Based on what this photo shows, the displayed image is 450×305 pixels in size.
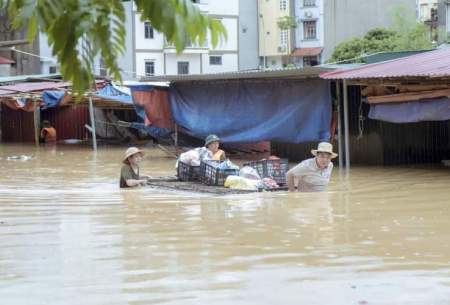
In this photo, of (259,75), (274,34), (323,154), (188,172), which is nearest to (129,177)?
(188,172)

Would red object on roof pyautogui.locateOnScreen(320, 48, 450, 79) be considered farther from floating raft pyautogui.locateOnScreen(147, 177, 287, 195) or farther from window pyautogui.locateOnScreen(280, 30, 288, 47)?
window pyautogui.locateOnScreen(280, 30, 288, 47)

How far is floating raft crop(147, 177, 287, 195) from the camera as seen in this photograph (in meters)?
11.1

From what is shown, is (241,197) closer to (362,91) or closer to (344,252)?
(344,252)

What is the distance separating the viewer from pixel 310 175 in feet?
34.4

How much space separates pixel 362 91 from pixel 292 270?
11.6 meters

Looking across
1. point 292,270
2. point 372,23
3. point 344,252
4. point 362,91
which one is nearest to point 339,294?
point 292,270

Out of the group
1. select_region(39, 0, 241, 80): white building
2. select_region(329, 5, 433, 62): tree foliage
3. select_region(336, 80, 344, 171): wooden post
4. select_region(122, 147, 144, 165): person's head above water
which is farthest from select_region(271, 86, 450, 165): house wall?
select_region(39, 0, 241, 80): white building

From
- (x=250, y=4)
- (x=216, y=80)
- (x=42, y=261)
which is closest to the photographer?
(x=42, y=261)

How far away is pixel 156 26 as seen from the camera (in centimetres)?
225

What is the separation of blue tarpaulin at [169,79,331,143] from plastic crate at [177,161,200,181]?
5579mm

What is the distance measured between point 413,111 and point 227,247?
A: 372 inches

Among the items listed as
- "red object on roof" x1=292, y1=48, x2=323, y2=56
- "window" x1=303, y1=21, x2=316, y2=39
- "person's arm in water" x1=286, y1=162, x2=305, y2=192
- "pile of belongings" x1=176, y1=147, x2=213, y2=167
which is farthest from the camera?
"window" x1=303, y1=21, x2=316, y2=39

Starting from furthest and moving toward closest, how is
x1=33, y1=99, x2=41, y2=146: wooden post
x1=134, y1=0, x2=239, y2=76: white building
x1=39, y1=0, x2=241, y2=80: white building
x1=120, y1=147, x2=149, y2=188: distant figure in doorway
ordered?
x1=134, y1=0, x2=239, y2=76: white building
x1=39, y1=0, x2=241, y2=80: white building
x1=33, y1=99, x2=41, y2=146: wooden post
x1=120, y1=147, x2=149, y2=188: distant figure in doorway

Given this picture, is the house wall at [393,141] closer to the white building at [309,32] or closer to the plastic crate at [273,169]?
the plastic crate at [273,169]
